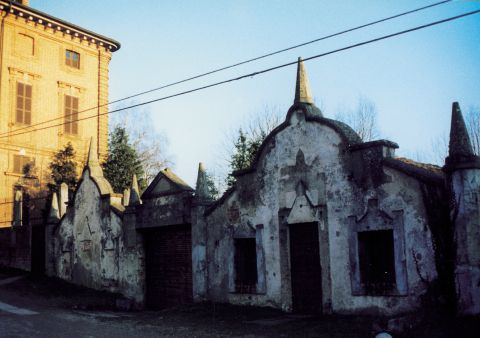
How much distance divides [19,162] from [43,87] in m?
5.73

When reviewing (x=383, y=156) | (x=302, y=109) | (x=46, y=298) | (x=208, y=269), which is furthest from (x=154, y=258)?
(x=383, y=156)

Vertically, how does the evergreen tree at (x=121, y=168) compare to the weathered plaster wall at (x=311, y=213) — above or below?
above

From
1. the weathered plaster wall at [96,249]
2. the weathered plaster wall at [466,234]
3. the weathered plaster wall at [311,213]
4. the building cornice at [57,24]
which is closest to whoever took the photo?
the weathered plaster wall at [466,234]

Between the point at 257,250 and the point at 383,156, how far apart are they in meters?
4.50

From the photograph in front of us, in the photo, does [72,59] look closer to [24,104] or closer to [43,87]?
[43,87]

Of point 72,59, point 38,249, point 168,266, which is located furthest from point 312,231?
point 72,59

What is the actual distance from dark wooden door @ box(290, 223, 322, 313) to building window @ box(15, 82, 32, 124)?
24463 millimetres

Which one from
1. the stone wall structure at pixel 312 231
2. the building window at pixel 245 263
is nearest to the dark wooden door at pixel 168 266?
the stone wall structure at pixel 312 231

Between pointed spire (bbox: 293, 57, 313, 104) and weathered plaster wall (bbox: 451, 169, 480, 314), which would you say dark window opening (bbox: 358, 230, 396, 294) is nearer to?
weathered plaster wall (bbox: 451, 169, 480, 314)

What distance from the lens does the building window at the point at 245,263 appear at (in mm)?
13422

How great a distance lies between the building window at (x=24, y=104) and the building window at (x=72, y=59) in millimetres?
3841

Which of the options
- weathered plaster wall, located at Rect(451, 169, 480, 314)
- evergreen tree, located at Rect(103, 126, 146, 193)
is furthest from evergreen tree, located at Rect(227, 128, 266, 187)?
weathered plaster wall, located at Rect(451, 169, 480, 314)

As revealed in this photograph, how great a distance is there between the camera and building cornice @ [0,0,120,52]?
99.5 ft

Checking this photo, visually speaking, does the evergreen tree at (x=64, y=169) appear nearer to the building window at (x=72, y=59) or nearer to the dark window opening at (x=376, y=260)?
the building window at (x=72, y=59)
